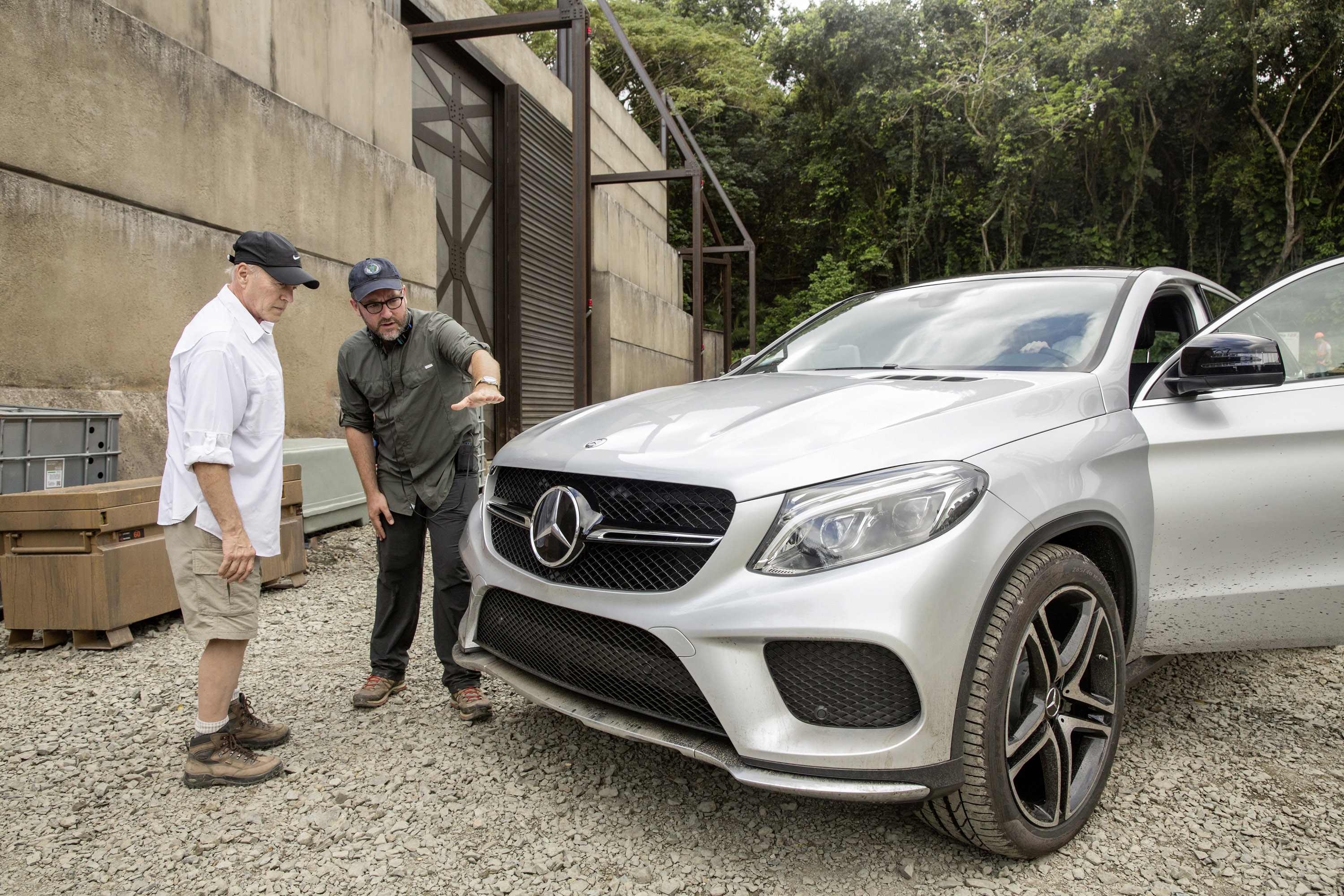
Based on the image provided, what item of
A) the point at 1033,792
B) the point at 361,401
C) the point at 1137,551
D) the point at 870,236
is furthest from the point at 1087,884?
the point at 870,236

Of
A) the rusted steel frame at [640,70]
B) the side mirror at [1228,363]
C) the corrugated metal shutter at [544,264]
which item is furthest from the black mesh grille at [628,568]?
the corrugated metal shutter at [544,264]

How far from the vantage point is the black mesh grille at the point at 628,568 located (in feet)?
6.70

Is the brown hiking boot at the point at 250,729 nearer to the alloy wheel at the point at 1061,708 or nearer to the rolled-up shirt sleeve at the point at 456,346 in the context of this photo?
the rolled-up shirt sleeve at the point at 456,346

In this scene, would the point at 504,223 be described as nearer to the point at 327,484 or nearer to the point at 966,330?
the point at 327,484

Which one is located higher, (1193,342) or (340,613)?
(1193,342)

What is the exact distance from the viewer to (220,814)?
246 centimetres

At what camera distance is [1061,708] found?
222cm

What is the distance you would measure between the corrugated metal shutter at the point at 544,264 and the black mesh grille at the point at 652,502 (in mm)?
9317

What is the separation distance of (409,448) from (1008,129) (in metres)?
23.9

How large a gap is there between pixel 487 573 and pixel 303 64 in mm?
6596

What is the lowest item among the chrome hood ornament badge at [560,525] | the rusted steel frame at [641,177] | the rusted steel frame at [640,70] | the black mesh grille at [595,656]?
the black mesh grille at [595,656]

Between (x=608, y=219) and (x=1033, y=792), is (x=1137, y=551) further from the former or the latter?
(x=608, y=219)

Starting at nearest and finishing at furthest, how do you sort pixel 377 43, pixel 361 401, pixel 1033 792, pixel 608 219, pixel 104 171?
1. pixel 1033 792
2. pixel 361 401
3. pixel 104 171
4. pixel 377 43
5. pixel 608 219

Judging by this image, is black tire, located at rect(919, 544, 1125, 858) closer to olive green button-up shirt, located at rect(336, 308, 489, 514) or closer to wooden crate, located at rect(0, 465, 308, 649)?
olive green button-up shirt, located at rect(336, 308, 489, 514)
